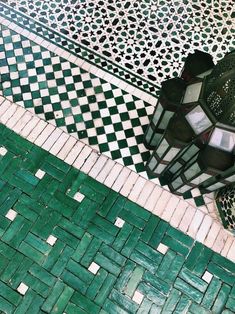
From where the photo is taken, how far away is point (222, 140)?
2.20 meters

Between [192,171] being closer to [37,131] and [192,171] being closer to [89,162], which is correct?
[89,162]

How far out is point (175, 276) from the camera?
2889mm

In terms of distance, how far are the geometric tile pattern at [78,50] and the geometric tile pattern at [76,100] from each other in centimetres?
16

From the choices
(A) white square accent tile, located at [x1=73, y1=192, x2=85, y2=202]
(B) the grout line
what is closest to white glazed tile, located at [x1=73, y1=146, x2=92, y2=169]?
(B) the grout line

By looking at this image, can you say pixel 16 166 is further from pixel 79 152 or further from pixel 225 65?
pixel 225 65

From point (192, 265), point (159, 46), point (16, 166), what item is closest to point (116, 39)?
point (159, 46)

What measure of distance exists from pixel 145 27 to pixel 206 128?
225 centimetres

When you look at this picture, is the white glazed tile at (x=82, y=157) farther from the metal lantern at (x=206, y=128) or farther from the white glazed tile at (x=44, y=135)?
the metal lantern at (x=206, y=128)

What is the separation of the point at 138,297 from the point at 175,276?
0.37m

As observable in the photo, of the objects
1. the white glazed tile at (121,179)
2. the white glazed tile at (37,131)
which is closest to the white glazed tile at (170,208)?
the white glazed tile at (121,179)

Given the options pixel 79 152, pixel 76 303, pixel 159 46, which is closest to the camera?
pixel 76 303

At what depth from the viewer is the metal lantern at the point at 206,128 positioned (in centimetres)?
205

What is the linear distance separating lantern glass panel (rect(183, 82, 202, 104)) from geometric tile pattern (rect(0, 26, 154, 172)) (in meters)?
1.05

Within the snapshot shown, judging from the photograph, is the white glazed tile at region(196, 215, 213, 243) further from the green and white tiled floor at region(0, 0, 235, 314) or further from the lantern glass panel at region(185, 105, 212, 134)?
the lantern glass panel at region(185, 105, 212, 134)
